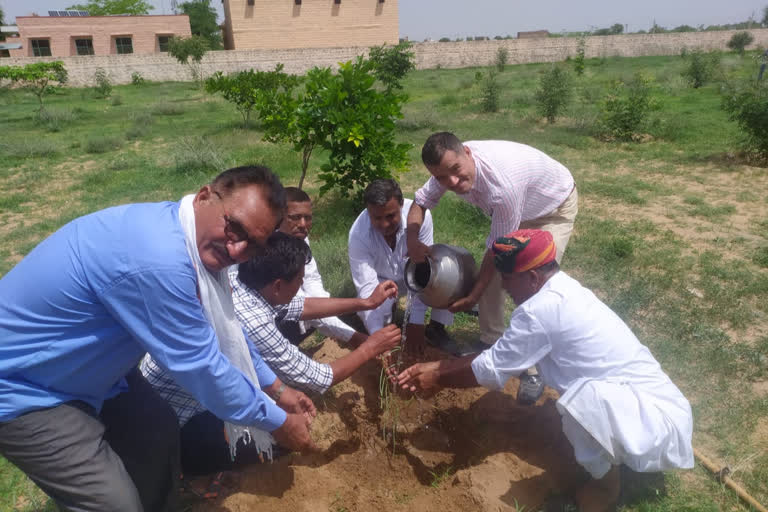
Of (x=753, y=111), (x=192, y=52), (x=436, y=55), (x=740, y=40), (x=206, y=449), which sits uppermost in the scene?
(x=740, y=40)

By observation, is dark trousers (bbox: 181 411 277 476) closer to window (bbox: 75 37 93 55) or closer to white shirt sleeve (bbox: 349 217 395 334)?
white shirt sleeve (bbox: 349 217 395 334)

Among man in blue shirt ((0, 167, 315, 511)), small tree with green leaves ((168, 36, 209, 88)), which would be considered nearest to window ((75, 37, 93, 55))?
small tree with green leaves ((168, 36, 209, 88))

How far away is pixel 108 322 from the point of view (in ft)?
5.65

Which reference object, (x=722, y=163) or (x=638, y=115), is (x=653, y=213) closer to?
(x=722, y=163)

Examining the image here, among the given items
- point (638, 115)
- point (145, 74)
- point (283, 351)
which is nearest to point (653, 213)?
point (638, 115)

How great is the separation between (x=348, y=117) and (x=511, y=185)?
7.79ft

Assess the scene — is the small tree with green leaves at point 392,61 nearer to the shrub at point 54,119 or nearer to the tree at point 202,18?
the shrub at point 54,119

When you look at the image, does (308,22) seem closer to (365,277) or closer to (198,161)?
(198,161)

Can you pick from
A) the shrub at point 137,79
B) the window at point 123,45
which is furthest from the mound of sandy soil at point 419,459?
the window at point 123,45

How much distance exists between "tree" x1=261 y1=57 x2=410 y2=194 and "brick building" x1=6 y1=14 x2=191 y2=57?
105 feet

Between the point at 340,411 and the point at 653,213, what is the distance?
16.4ft

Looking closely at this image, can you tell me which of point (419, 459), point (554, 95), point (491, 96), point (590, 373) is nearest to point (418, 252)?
point (419, 459)

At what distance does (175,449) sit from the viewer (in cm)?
233

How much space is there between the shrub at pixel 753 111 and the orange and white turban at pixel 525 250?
25.1 feet
